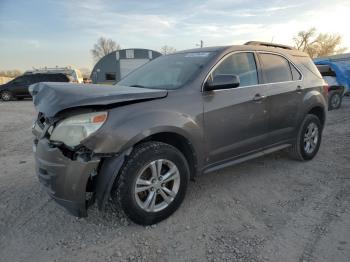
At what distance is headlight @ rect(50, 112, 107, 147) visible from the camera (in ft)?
8.30

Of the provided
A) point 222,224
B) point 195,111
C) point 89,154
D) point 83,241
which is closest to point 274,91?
point 195,111

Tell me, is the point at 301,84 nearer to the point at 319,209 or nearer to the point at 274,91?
the point at 274,91

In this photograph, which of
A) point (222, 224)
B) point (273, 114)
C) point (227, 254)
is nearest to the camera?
point (227, 254)

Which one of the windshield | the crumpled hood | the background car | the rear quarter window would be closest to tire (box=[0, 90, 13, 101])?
Answer: the background car

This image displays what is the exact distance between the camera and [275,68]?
422 centimetres

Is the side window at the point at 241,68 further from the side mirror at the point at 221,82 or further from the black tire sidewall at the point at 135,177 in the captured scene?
the black tire sidewall at the point at 135,177

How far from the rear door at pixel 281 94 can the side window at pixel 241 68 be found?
19cm

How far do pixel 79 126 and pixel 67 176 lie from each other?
43 cm

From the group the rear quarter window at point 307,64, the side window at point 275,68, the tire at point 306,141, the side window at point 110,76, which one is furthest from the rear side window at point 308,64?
the side window at point 110,76

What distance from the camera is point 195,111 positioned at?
313 centimetres

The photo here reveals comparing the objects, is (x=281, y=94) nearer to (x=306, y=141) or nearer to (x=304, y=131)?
(x=304, y=131)

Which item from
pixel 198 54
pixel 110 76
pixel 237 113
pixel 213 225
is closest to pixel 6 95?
pixel 110 76

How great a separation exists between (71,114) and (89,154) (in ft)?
1.23

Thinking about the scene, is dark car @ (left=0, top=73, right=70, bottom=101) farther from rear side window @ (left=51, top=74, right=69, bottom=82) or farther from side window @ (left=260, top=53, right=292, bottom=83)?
side window @ (left=260, top=53, right=292, bottom=83)
